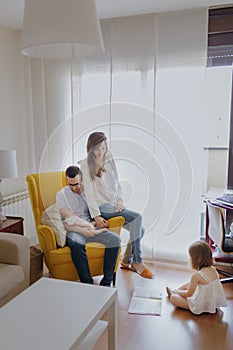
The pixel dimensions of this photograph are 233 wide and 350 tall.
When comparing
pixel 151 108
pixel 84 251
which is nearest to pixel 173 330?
pixel 84 251

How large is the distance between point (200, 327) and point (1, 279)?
127 centimetres

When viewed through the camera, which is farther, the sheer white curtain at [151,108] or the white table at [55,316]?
the sheer white curtain at [151,108]

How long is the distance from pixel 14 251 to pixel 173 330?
1132 mm

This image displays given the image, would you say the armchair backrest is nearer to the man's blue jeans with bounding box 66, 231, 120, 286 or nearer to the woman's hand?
the man's blue jeans with bounding box 66, 231, 120, 286

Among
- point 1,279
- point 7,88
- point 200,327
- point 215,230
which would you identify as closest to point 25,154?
point 7,88

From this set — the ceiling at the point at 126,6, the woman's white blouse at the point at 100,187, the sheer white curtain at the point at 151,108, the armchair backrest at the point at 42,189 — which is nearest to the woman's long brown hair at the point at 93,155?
the woman's white blouse at the point at 100,187

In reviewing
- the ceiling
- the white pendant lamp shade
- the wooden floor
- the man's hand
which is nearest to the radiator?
the man's hand

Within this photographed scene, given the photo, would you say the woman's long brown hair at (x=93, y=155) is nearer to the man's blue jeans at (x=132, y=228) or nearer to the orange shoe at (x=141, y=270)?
the man's blue jeans at (x=132, y=228)

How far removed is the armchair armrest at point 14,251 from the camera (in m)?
2.17

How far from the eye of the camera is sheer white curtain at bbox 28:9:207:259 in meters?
2.79

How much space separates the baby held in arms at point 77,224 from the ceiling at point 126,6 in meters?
1.62

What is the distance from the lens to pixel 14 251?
2170mm

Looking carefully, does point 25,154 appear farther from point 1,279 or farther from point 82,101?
point 1,279

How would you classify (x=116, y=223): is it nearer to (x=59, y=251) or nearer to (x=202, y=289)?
(x=59, y=251)
